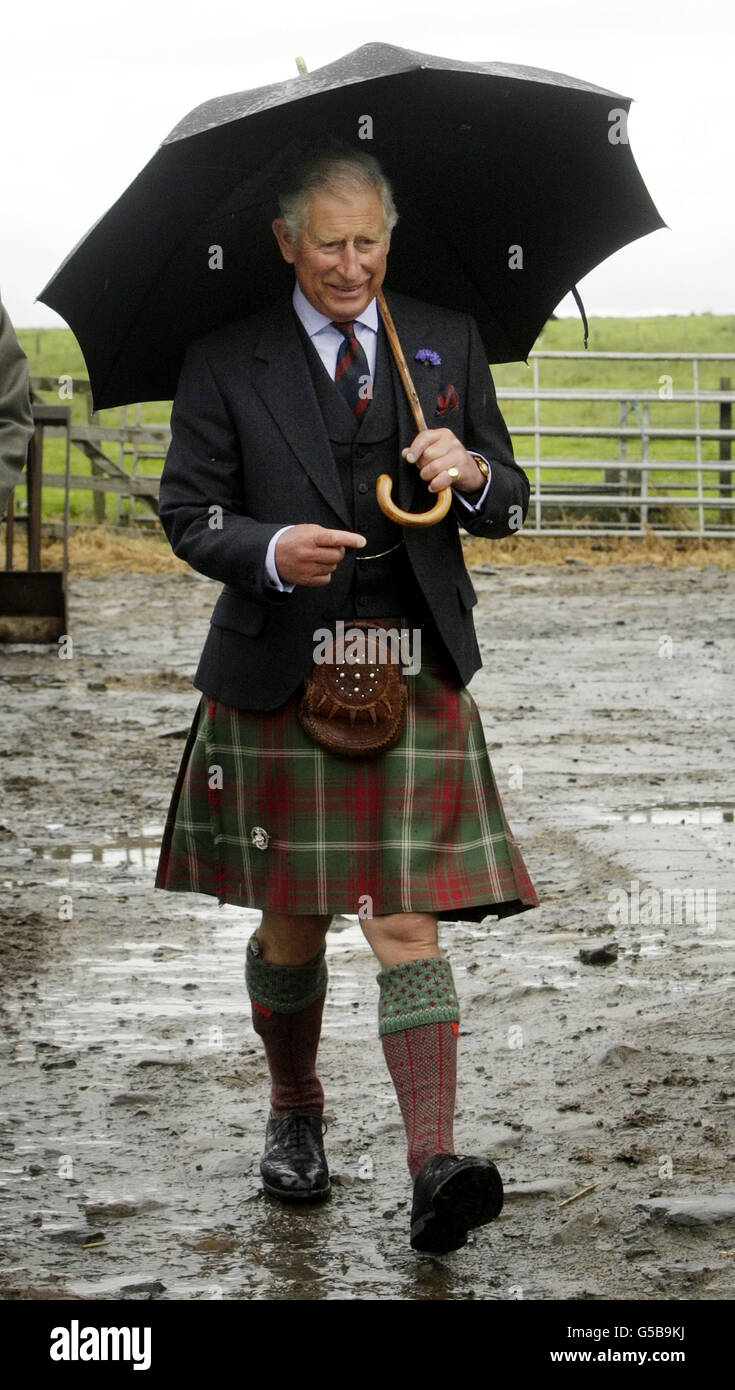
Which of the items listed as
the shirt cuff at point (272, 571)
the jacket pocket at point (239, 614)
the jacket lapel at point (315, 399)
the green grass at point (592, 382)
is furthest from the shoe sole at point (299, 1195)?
the green grass at point (592, 382)

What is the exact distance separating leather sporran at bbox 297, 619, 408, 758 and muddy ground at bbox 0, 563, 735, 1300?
3.21ft

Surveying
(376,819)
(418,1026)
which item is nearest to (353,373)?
(376,819)

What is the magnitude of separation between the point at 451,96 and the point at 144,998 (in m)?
2.72

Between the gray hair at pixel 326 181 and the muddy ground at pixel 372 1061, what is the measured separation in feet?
6.39

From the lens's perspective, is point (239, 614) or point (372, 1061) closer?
point (239, 614)

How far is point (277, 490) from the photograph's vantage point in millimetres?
3650

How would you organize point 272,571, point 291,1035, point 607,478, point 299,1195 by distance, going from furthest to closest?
point 607,478, point 291,1035, point 299,1195, point 272,571

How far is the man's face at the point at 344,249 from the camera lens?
355 centimetres

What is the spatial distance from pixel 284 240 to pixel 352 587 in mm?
687

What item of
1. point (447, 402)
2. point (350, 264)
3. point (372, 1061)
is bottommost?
point (372, 1061)

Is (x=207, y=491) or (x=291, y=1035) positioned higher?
(x=207, y=491)

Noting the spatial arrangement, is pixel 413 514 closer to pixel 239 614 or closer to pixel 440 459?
pixel 440 459

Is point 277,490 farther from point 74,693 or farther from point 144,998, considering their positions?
point 74,693

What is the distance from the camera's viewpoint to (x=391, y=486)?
3.60 m
